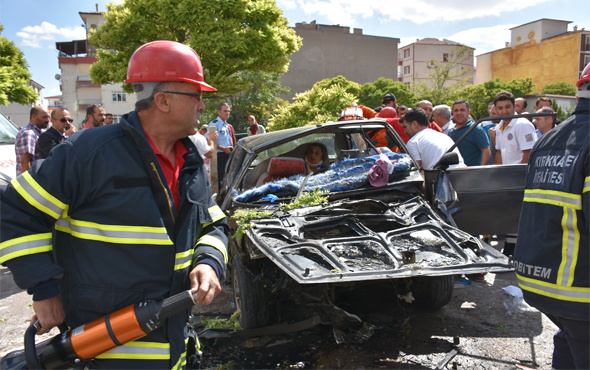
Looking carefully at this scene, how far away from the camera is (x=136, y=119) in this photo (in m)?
1.80

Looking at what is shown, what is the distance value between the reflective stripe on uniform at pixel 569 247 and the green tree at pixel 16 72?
19753 mm

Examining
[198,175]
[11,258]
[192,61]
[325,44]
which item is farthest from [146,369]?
[325,44]

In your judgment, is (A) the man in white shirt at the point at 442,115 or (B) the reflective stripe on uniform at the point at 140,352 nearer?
(B) the reflective stripe on uniform at the point at 140,352

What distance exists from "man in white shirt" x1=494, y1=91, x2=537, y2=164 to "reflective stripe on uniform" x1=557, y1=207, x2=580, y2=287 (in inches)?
158

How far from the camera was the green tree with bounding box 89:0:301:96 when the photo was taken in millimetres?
14117

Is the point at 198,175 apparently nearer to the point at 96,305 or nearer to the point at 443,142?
the point at 96,305

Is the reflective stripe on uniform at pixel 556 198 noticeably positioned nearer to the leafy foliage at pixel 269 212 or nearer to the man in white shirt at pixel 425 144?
the leafy foliage at pixel 269 212

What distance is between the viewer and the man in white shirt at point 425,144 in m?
4.84

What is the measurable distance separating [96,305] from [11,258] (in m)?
0.34

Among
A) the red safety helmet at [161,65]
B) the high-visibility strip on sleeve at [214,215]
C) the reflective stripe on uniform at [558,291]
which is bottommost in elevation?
the reflective stripe on uniform at [558,291]

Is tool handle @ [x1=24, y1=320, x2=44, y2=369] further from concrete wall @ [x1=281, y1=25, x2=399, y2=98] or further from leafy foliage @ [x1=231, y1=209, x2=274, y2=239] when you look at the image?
concrete wall @ [x1=281, y1=25, x2=399, y2=98]

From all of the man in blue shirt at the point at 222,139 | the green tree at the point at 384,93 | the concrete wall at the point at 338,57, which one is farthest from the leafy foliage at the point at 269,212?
the concrete wall at the point at 338,57

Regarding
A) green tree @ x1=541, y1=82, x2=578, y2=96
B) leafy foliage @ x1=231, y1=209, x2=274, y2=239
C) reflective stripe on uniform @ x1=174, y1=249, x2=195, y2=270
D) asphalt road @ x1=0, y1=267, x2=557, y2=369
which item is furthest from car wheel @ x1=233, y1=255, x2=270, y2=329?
green tree @ x1=541, y1=82, x2=578, y2=96

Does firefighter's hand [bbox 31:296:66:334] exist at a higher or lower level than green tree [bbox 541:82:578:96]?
lower
